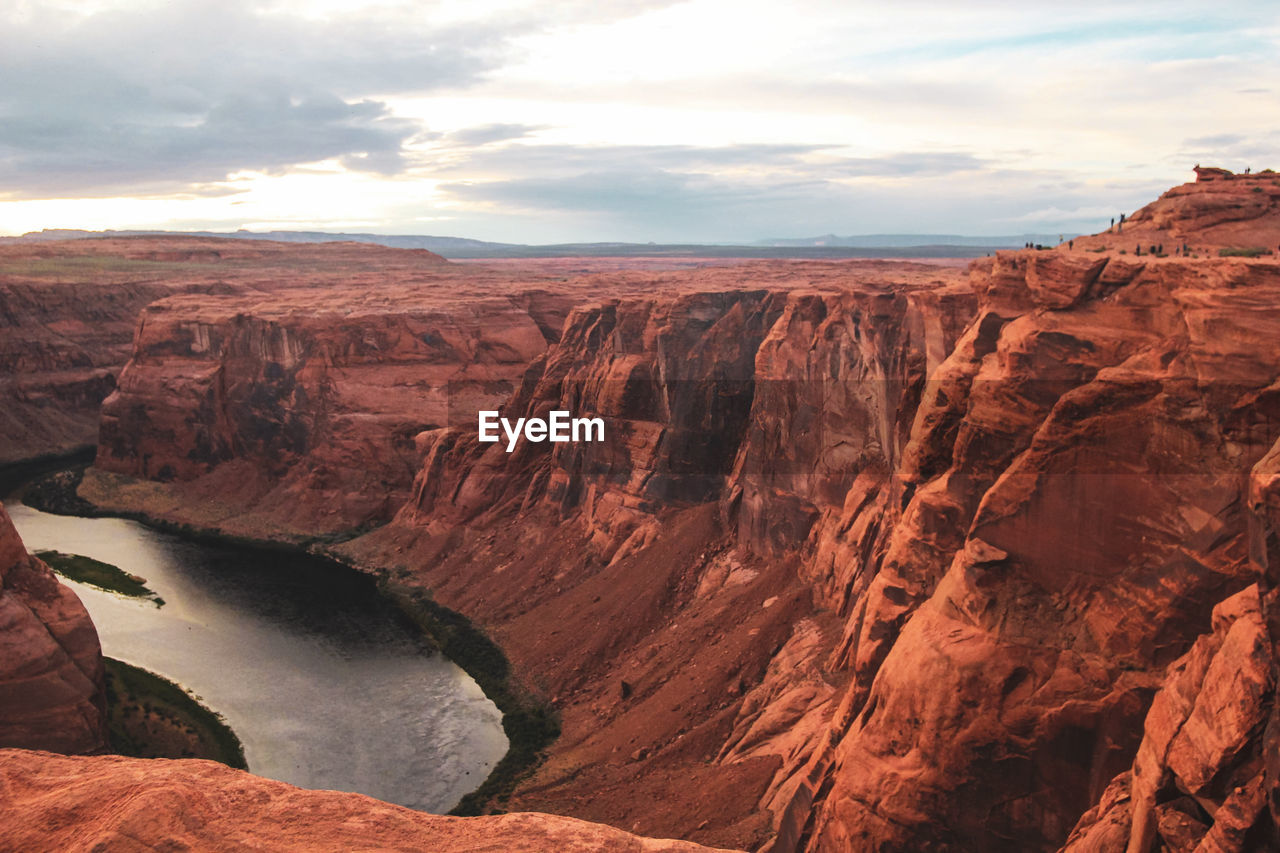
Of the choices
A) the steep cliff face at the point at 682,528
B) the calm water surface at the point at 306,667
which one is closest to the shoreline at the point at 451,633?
the calm water surface at the point at 306,667

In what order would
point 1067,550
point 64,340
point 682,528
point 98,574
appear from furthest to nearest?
point 64,340 → point 98,574 → point 682,528 → point 1067,550

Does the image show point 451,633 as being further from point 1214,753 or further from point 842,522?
point 1214,753

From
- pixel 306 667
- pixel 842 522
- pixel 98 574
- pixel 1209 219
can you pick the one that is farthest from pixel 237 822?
pixel 98 574

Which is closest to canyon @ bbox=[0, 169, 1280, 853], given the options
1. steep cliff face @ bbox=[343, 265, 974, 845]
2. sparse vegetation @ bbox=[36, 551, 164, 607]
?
steep cliff face @ bbox=[343, 265, 974, 845]

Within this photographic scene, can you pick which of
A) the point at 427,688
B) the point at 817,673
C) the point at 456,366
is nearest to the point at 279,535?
the point at 456,366

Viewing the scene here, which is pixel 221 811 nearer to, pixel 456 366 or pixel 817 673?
pixel 817 673

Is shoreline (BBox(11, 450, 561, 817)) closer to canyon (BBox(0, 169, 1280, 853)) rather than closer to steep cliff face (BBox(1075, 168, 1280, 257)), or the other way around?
canyon (BBox(0, 169, 1280, 853))

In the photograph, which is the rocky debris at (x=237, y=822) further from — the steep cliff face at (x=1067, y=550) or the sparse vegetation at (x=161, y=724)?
the sparse vegetation at (x=161, y=724)
